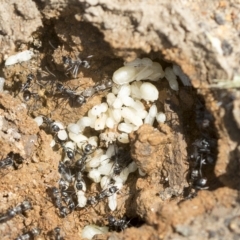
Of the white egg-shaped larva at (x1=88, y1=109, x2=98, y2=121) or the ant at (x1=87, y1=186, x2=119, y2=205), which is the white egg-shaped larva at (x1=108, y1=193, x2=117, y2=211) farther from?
the white egg-shaped larva at (x1=88, y1=109, x2=98, y2=121)

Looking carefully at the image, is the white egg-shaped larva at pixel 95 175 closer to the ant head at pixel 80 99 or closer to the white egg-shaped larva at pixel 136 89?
the ant head at pixel 80 99

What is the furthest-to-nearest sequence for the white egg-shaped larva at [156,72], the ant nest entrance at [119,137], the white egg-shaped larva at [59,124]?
the white egg-shaped larva at [59,124] < the white egg-shaped larva at [156,72] < the ant nest entrance at [119,137]

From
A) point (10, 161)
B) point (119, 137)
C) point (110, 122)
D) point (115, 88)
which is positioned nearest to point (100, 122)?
point (110, 122)

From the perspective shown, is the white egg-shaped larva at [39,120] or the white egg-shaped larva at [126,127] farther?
the white egg-shaped larva at [39,120]

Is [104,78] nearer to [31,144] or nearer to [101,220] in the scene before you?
[31,144]

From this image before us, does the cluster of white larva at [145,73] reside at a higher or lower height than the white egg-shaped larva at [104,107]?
higher

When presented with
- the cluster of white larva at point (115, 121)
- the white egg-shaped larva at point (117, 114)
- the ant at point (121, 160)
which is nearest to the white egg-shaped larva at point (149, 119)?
the cluster of white larva at point (115, 121)

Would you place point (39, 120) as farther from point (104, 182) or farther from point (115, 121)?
point (104, 182)
